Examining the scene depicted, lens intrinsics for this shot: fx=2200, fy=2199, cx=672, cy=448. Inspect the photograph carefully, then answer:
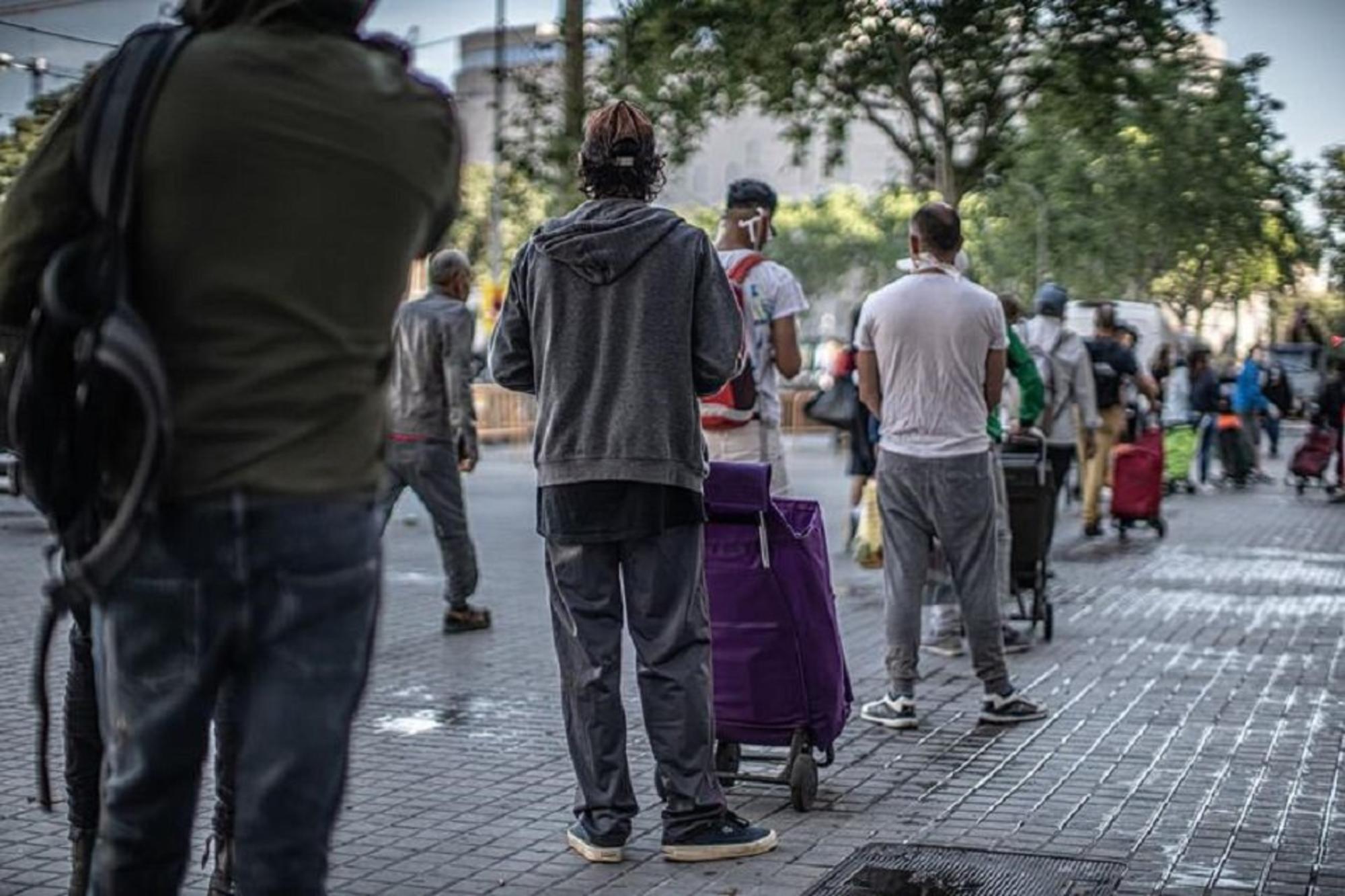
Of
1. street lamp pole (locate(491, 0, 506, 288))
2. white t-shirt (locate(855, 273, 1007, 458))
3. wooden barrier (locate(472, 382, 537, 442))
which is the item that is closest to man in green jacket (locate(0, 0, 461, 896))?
white t-shirt (locate(855, 273, 1007, 458))

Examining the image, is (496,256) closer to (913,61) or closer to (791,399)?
(791,399)

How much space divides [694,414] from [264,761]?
2.91 metres

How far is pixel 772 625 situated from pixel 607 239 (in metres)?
1.41

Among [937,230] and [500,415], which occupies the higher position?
[937,230]

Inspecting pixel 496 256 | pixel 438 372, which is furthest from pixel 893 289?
pixel 496 256

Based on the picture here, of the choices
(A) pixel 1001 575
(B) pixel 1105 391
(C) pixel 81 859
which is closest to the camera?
(C) pixel 81 859

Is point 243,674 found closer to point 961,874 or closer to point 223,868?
point 223,868

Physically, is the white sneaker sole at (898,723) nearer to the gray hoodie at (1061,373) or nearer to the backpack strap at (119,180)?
the backpack strap at (119,180)

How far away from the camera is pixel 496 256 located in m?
54.9

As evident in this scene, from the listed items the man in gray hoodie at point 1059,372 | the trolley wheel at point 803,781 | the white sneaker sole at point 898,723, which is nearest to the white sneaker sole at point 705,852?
the trolley wheel at point 803,781

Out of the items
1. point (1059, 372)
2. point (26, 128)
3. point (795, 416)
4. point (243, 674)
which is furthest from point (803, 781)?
point (795, 416)

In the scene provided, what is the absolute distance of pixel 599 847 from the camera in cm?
595

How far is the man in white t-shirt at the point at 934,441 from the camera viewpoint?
810cm

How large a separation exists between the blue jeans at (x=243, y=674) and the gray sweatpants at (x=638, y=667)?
8.87 feet
